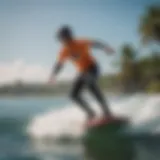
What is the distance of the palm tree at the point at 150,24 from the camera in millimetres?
1566

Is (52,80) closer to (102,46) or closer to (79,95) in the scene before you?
(79,95)

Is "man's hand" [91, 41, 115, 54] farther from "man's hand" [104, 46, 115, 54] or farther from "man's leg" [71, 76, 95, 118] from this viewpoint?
"man's leg" [71, 76, 95, 118]

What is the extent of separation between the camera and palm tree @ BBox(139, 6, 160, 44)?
5.14 feet

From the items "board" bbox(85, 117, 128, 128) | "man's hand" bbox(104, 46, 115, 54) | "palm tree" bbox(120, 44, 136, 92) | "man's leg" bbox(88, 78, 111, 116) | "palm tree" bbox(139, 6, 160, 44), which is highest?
"palm tree" bbox(139, 6, 160, 44)

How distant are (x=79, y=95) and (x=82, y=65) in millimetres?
112

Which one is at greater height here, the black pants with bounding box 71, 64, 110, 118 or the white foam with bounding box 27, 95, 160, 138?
the black pants with bounding box 71, 64, 110, 118

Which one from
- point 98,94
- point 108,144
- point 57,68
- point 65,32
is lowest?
point 108,144

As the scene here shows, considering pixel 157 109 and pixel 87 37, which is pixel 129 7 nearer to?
pixel 87 37

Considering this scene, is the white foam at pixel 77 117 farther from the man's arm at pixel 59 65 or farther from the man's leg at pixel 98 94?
the man's arm at pixel 59 65

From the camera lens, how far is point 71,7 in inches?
63.2

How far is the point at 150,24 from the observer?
1.57 metres

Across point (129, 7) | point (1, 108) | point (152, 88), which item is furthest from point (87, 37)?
point (1, 108)

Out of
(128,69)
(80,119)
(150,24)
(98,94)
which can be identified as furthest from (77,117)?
(150,24)

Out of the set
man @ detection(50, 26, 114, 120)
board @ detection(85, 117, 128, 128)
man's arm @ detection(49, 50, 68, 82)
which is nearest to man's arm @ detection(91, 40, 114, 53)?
man @ detection(50, 26, 114, 120)
